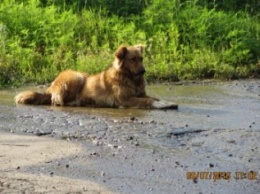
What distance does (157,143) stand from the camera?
7934mm

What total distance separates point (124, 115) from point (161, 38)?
5.67 metres

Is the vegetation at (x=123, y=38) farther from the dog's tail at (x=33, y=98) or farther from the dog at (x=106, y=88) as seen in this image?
the dog at (x=106, y=88)

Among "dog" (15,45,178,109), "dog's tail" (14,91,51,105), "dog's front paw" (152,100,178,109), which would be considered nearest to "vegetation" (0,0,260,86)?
"dog's tail" (14,91,51,105)

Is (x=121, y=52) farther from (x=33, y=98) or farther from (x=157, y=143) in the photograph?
(x=157, y=143)

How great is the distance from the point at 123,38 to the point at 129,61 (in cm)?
468

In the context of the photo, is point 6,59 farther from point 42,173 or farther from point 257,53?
point 42,173

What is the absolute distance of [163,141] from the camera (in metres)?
8.04

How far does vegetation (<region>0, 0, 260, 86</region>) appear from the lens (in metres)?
13.9

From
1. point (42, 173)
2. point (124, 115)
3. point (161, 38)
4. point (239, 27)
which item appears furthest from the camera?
point (239, 27)

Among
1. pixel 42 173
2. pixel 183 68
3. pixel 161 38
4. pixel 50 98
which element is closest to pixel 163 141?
pixel 42 173

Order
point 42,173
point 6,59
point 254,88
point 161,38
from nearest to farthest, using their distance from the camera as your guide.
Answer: point 42,173 < point 254,88 < point 6,59 < point 161,38

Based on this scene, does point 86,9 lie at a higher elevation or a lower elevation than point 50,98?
higher

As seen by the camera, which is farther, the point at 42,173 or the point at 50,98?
the point at 50,98
